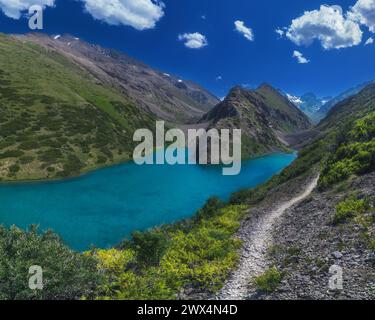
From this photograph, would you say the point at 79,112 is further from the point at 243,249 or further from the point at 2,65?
the point at 243,249

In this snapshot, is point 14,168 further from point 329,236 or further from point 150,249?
point 329,236

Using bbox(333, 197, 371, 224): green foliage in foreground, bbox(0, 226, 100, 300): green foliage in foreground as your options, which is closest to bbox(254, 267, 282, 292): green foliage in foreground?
bbox(333, 197, 371, 224): green foliage in foreground

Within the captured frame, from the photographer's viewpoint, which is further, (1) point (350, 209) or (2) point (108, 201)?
(2) point (108, 201)

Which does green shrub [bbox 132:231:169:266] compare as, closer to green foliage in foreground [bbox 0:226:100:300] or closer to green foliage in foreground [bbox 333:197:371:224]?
green foliage in foreground [bbox 0:226:100:300]

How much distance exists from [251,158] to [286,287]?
18087cm

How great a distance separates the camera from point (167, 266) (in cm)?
2255

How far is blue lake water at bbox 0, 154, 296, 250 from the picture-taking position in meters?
54.2

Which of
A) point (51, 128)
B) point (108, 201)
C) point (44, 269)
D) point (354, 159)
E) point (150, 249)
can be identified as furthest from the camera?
point (51, 128)

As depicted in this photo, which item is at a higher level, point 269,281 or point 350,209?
point 350,209

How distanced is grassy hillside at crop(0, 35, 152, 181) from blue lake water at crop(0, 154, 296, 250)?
9.39 metres

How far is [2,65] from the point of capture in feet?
588

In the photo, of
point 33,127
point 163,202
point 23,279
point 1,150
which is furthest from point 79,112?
point 23,279

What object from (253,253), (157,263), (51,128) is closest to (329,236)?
(253,253)

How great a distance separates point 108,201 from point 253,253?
51.9 meters
